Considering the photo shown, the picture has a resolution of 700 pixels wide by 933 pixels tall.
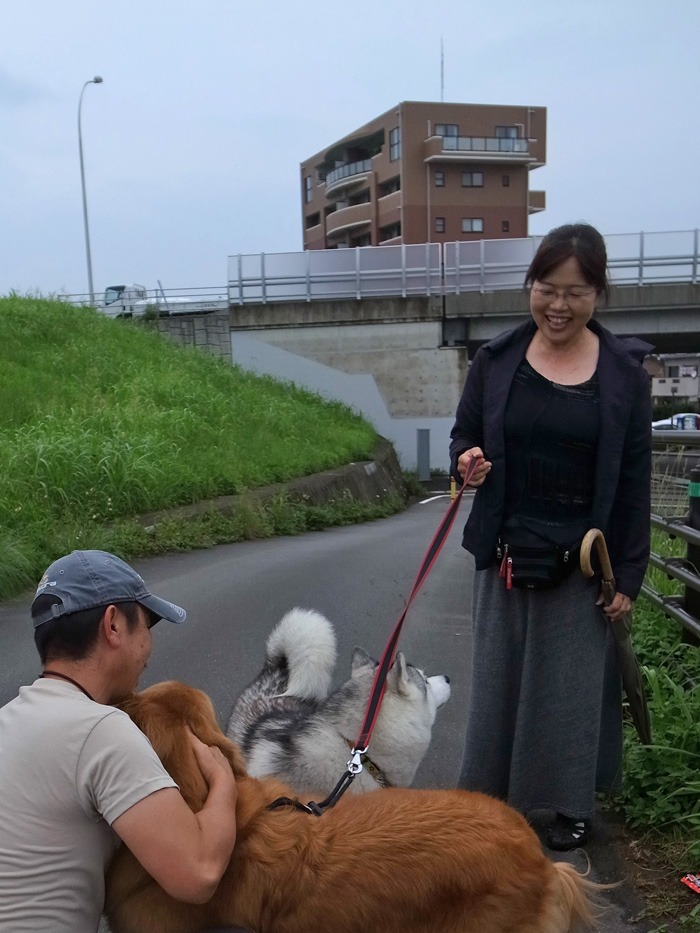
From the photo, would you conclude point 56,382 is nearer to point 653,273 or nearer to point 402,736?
point 402,736

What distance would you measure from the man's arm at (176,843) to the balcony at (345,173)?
2331 inches

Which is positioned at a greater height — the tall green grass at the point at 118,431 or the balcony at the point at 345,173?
the balcony at the point at 345,173

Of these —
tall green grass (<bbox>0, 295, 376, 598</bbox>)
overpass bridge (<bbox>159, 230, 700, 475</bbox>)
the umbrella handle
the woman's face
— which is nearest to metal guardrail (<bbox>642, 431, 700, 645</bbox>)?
the umbrella handle

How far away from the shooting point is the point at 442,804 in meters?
1.97

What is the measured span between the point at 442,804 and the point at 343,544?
8174 millimetres

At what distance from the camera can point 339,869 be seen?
1.79 metres

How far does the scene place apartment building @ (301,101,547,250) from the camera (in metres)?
52.8

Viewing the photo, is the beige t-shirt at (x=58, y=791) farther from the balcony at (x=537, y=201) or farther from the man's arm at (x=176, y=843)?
the balcony at (x=537, y=201)

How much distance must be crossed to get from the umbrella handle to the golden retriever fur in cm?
103

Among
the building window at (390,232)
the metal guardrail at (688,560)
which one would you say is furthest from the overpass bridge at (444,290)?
the building window at (390,232)

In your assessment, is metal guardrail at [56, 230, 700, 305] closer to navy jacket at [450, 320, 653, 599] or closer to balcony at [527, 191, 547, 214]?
navy jacket at [450, 320, 653, 599]

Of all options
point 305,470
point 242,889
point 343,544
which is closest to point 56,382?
point 305,470

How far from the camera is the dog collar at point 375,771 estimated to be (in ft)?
9.86

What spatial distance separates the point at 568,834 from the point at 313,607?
3.90m
